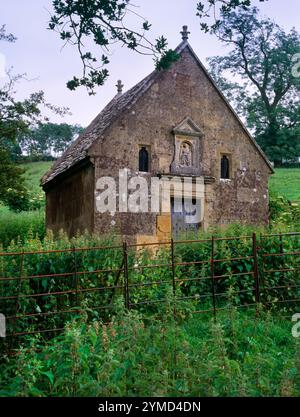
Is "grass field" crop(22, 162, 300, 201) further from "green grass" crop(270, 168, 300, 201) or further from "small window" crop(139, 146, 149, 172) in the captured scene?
"small window" crop(139, 146, 149, 172)

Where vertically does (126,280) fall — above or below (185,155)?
below

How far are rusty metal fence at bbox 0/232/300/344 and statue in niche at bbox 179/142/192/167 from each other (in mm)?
5835

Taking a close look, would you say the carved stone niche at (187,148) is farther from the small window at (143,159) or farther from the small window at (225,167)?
the small window at (225,167)

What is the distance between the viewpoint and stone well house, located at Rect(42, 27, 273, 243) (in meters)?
14.8

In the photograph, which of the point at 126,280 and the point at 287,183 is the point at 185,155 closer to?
Answer: the point at 126,280

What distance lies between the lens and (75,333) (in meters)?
5.19

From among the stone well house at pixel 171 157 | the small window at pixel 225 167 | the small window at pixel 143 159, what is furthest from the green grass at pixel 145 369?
the small window at pixel 225 167

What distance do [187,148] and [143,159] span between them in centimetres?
178

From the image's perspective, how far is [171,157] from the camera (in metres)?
16.0

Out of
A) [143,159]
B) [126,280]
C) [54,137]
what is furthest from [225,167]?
[54,137]

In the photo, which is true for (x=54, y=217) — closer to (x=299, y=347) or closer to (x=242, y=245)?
(x=242, y=245)

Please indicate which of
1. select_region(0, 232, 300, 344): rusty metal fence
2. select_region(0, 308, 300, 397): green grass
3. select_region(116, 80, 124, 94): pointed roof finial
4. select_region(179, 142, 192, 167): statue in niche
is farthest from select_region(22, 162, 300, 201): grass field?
select_region(0, 308, 300, 397): green grass

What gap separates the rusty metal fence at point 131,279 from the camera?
762 cm

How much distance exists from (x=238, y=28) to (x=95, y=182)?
3460cm
